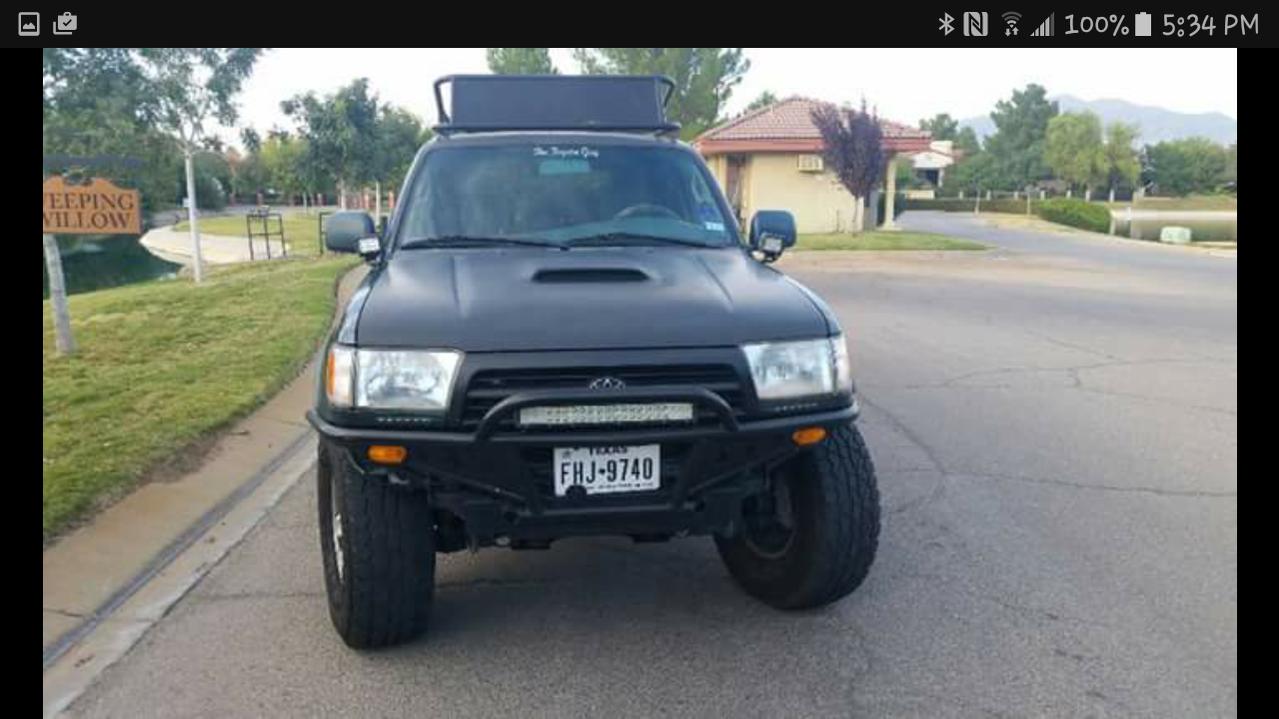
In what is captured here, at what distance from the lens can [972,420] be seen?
6.97 meters

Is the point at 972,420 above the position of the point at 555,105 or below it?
below

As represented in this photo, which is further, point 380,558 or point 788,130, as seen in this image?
point 788,130

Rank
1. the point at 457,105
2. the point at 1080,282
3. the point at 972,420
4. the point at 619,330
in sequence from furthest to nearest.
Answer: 1. the point at 1080,282
2. the point at 972,420
3. the point at 457,105
4. the point at 619,330

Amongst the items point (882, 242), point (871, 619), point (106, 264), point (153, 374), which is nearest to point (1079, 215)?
point (882, 242)

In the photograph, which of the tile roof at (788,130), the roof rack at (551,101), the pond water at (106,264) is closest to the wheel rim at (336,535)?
the roof rack at (551,101)

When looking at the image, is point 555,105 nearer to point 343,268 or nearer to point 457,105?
point 457,105

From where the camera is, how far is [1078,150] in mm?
73750

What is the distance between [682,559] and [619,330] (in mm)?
1644

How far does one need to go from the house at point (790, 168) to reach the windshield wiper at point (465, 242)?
2804cm

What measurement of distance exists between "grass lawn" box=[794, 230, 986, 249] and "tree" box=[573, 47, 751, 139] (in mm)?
17002

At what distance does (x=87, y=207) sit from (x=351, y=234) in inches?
197

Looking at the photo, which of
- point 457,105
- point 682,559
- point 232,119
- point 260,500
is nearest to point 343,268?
point 232,119

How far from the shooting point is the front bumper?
302cm

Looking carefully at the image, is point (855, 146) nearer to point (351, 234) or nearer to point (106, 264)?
point (106, 264)
